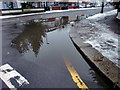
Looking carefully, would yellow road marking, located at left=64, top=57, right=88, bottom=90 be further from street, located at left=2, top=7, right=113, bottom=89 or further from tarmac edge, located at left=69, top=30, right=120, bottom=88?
tarmac edge, located at left=69, top=30, right=120, bottom=88

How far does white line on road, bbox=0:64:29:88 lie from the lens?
3699mm

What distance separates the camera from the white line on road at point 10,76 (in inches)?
146

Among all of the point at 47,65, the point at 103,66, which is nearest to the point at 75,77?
the point at 103,66

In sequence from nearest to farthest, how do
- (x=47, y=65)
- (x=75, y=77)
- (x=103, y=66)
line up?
(x=75, y=77) < (x=103, y=66) < (x=47, y=65)

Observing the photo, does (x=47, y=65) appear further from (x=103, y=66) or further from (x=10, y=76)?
(x=103, y=66)

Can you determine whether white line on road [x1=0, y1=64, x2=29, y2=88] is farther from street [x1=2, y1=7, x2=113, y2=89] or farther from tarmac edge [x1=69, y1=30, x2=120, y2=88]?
tarmac edge [x1=69, y1=30, x2=120, y2=88]

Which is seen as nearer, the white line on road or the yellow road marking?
the yellow road marking

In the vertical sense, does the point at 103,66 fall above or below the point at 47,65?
above

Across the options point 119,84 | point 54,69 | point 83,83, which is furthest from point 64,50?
point 119,84

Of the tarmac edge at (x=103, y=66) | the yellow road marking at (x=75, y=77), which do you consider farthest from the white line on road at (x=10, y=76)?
the tarmac edge at (x=103, y=66)

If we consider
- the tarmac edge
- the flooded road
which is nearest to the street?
the flooded road

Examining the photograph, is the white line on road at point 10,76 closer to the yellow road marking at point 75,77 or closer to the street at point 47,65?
the street at point 47,65

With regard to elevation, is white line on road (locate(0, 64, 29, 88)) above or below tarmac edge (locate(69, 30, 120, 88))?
below

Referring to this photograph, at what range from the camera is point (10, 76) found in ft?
13.3
